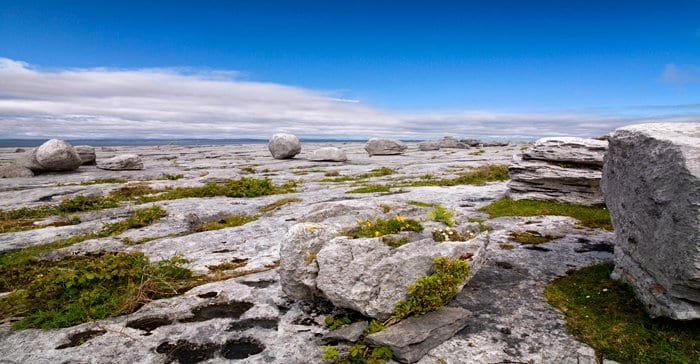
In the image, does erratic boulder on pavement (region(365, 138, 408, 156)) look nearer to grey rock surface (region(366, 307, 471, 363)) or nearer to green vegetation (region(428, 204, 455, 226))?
green vegetation (region(428, 204, 455, 226))

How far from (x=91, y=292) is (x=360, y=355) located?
27.2 ft

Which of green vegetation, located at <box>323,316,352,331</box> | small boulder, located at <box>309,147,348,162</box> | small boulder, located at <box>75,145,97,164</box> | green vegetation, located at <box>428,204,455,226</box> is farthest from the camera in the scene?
small boulder, located at <box>309,147,348,162</box>

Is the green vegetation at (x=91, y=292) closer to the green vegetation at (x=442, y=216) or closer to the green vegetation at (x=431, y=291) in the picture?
the green vegetation at (x=431, y=291)

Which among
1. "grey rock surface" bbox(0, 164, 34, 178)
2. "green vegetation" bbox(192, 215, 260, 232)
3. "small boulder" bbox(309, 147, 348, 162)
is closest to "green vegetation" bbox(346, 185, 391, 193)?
"green vegetation" bbox(192, 215, 260, 232)

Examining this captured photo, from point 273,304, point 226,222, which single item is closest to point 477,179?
point 226,222

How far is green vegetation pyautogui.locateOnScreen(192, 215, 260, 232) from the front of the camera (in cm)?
1941

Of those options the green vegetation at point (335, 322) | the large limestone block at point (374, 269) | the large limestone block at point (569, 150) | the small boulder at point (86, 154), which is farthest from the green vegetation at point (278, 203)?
the small boulder at point (86, 154)

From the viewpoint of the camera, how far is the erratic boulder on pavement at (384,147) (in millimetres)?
71750

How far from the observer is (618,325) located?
8.99 metres

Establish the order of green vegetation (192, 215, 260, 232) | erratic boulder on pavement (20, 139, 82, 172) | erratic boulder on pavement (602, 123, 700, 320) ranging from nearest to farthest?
erratic boulder on pavement (602, 123, 700, 320), green vegetation (192, 215, 260, 232), erratic boulder on pavement (20, 139, 82, 172)

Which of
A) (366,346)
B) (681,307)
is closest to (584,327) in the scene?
(681,307)

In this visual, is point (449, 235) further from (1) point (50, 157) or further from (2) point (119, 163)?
(1) point (50, 157)

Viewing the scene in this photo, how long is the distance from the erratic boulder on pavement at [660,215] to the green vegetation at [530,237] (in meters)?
3.81

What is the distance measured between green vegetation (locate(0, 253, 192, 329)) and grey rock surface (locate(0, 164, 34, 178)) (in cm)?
3876
